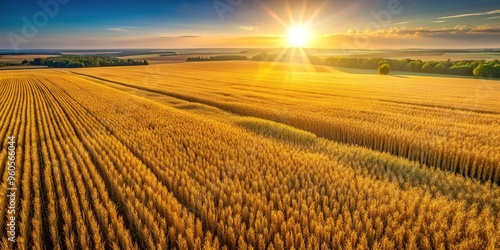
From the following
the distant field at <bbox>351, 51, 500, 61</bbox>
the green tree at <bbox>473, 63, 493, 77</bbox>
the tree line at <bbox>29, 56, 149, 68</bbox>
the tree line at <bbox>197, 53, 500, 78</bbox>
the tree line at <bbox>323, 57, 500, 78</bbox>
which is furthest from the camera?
the tree line at <bbox>29, 56, 149, 68</bbox>

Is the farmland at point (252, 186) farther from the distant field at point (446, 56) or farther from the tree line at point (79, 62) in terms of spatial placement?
the tree line at point (79, 62)

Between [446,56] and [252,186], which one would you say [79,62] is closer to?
[252,186]

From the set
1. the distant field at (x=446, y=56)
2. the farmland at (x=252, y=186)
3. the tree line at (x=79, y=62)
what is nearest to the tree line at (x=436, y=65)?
the distant field at (x=446, y=56)

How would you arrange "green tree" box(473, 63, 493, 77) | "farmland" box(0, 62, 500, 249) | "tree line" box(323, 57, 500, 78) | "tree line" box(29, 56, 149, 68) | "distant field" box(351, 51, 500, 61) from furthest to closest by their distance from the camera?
"tree line" box(29, 56, 149, 68)
"distant field" box(351, 51, 500, 61)
"tree line" box(323, 57, 500, 78)
"green tree" box(473, 63, 493, 77)
"farmland" box(0, 62, 500, 249)

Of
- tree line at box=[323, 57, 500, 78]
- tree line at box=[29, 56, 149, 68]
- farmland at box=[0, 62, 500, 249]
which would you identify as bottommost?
farmland at box=[0, 62, 500, 249]

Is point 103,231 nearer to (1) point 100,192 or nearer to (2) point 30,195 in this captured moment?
(1) point 100,192

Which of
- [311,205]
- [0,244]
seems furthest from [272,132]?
[0,244]

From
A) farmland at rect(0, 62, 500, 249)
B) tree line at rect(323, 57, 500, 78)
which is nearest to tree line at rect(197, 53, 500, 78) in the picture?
tree line at rect(323, 57, 500, 78)

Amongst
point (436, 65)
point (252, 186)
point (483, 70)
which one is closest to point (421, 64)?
point (436, 65)

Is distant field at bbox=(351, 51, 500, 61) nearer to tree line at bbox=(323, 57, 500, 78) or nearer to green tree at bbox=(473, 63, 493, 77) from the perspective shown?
tree line at bbox=(323, 57, 500, 78)

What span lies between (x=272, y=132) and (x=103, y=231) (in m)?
9.58

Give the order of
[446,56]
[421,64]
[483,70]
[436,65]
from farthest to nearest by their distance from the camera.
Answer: [446,56] < [421,64] < [436,65] < [483,70]

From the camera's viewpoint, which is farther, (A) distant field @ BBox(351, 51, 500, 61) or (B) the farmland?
(A) distant field @ BBox(351, 51, 500, 61)

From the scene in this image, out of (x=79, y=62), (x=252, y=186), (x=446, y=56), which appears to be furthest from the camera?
(x=79, y=62)
